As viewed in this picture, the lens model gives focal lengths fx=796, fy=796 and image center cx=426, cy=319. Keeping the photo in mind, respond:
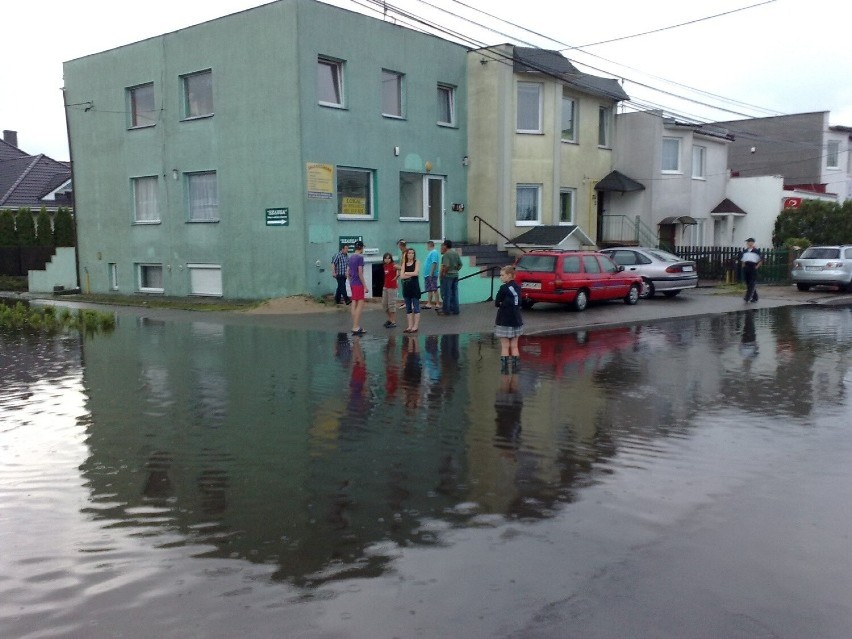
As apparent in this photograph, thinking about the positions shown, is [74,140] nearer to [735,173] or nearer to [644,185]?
[644,185]

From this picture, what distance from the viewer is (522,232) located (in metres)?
26.2

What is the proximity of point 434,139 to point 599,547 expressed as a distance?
20.8m

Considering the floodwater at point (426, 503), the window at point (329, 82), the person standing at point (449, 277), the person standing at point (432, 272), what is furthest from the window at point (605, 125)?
the floodwater at point (426, 503)

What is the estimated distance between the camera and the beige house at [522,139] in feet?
82.9

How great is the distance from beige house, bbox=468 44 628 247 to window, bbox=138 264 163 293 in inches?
395

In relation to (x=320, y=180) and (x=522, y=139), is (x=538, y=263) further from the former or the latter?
(x=522, y=139)

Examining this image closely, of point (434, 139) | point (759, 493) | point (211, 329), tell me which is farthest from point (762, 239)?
point (759, 493)

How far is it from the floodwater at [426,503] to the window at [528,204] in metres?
15.7

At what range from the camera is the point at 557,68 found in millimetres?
26391

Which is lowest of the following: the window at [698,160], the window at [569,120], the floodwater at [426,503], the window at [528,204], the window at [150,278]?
the floodwater at [426,503]

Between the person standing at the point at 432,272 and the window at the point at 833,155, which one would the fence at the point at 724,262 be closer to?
the person standing at the point at 432,272

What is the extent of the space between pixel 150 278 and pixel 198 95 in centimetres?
614

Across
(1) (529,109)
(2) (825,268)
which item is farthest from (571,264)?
(2) (825,268)

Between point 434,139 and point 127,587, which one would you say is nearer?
point 127,587
